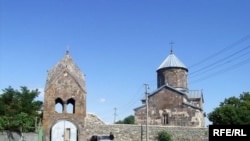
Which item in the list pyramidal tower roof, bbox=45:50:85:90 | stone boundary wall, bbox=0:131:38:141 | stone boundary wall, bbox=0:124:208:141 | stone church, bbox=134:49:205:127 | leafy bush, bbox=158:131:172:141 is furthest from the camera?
stone church, bbox=134:49:205:127

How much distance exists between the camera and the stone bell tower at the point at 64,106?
29.0 metres

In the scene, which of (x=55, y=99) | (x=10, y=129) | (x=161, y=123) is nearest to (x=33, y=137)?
(x=10, y=129)

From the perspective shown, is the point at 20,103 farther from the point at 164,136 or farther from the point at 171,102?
the point at 171,102

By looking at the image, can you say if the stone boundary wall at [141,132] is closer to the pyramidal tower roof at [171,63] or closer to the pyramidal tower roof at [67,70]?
the pyramidal tower roof at [67,70]

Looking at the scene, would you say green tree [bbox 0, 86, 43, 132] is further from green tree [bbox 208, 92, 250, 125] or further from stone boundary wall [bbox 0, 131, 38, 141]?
green tree [bbox 208, 92, 250, 125]

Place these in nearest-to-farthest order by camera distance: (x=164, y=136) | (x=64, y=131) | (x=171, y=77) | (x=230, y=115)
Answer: (x=64, y=131) → (x=164, y=136) → (x=230, y=115) → (x=171, y=77)

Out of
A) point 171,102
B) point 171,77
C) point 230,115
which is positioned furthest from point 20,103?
point 230,115

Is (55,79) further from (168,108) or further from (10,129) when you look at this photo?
(168,108)

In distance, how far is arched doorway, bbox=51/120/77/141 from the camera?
28.9 m

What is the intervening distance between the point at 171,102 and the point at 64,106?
1355 cm

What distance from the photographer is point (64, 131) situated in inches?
1146

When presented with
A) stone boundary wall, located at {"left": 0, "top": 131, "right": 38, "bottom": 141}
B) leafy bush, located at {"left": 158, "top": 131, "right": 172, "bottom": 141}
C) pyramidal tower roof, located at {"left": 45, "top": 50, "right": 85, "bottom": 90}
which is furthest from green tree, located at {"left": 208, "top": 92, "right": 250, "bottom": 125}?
stone boundary wall, located at {"left": 0, "top": 131, "right": 38, "bottom": 141}

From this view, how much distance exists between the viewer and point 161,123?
3894cm

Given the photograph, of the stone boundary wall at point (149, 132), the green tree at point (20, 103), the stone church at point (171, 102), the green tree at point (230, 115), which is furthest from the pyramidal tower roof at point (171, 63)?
the green tree at point (20, 103)
